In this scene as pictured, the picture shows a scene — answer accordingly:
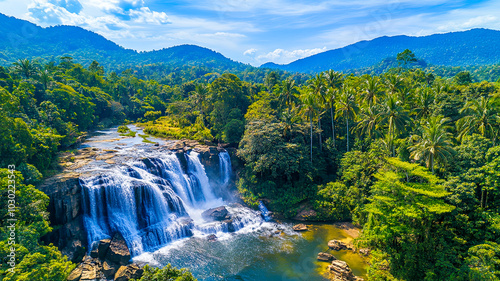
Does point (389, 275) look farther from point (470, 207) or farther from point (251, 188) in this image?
point (251, 188)

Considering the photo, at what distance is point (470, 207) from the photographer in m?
19.2

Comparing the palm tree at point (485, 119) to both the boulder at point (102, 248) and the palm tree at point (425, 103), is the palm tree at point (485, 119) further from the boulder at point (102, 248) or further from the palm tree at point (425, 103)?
the boulder at point (102, 248)

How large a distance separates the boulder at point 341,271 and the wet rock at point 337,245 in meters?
2.60

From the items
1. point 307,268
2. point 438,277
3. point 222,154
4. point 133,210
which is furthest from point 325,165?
point 133,210

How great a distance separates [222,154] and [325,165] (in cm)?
1604

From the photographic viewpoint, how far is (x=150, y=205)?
28609mm

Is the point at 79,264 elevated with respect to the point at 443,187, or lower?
lower

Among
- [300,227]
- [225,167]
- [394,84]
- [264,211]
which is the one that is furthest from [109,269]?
[394,84]

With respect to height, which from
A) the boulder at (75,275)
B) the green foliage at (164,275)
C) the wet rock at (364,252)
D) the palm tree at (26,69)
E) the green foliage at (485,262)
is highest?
the palm tree at (26,69)

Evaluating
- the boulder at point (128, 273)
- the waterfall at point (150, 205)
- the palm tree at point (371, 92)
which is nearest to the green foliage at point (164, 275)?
the boulder at point (128, 273)

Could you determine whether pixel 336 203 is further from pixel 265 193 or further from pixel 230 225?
pixel 230 225

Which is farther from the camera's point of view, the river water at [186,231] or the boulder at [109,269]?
the river water at [186,231]

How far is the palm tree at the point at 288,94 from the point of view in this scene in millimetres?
43125

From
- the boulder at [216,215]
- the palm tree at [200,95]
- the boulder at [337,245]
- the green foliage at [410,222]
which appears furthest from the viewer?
the palm tree at [200,95]
